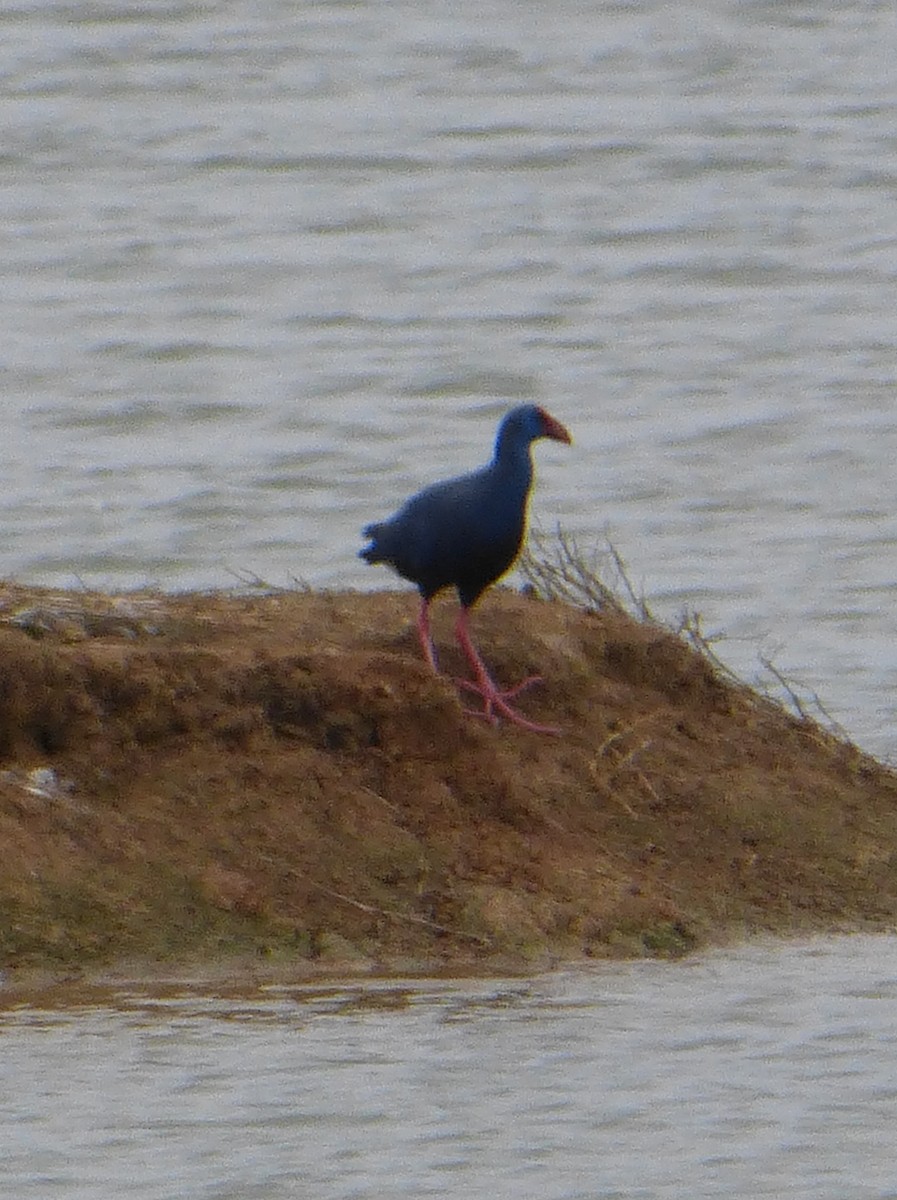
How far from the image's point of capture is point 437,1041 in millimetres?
7871

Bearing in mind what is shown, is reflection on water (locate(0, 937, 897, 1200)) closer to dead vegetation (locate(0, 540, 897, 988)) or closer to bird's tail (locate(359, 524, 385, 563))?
dead vegetation (locate(0, 540, 897, 988))

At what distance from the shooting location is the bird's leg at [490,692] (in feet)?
30.1

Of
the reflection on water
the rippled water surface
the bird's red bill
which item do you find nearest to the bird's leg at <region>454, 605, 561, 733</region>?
the bird's red bill

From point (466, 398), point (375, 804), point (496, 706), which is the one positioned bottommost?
point (466, 398)

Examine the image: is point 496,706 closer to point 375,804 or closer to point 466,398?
point 375,804

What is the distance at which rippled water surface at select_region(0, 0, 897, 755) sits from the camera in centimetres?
1582

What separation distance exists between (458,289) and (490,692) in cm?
1328

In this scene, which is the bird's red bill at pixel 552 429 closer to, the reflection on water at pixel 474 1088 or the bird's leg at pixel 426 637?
the bird's leg at pixel 426 637

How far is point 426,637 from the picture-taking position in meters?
9.31

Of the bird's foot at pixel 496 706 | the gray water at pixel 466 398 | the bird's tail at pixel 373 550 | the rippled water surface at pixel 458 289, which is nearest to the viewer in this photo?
the gray water at pixel 466 398

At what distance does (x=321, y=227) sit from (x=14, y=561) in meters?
9.44

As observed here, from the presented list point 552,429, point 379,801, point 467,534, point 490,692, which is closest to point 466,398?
point 552,429

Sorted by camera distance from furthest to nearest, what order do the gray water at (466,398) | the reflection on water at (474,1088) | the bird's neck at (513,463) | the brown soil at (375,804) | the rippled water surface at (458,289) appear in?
the rippled water surface at (458,289)
the bird's neck at (513,463)
the brown soil at (375,804)
the gray water at (466,398)
the reflection on water at (474,1088)

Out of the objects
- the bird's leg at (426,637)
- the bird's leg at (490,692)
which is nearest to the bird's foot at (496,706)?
the bird's leg at (490,692)
